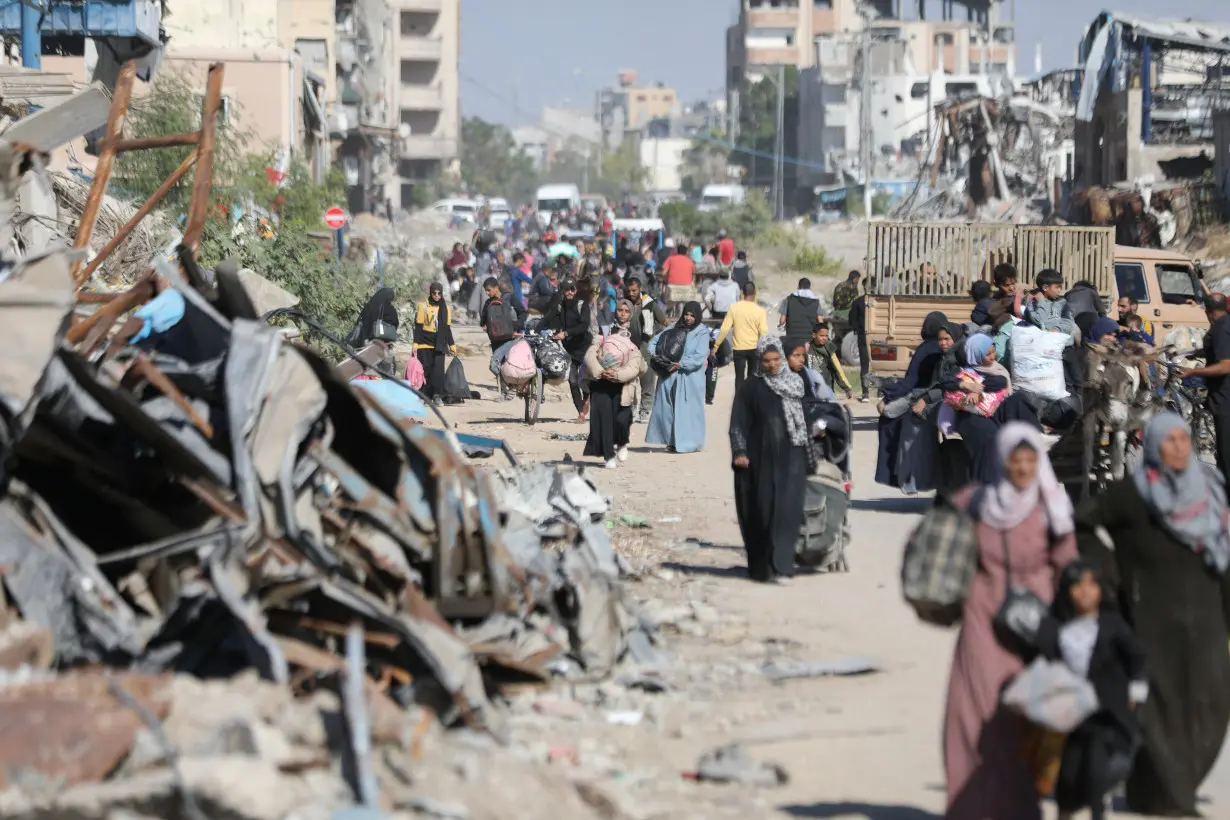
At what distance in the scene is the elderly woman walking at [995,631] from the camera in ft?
18.7

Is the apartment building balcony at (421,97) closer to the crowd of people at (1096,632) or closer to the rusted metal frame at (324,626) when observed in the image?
the rusted metal frame at (324,626)

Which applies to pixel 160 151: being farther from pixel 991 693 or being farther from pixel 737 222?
pixel 737 222

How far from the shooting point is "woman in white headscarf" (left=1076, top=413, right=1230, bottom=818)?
6.15 metres

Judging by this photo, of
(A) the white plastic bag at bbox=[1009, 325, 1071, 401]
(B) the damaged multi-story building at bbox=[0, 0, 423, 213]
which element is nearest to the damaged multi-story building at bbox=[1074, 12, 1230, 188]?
(B) the damaged multi-story building at bbox=[0, 0, 423, 213]

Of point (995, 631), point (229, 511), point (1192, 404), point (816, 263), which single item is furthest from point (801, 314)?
point (816, 263)

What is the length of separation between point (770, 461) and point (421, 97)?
92.2 m

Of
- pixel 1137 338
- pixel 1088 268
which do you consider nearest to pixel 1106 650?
pixel 1137 338

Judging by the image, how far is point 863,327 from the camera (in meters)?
21.6

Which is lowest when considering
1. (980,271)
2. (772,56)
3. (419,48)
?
(980,271)

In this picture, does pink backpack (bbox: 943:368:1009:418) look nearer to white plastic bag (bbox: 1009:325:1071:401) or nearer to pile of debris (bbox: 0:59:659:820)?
white plastic bag (bbox: 1009:325:1071:401)

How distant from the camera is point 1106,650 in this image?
18.3 feet

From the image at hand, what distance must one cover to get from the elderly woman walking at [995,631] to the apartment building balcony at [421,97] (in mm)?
95720

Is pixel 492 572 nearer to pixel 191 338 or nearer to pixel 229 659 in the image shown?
pixel 229 659

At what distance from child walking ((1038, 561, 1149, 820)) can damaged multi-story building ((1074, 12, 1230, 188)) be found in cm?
3820
